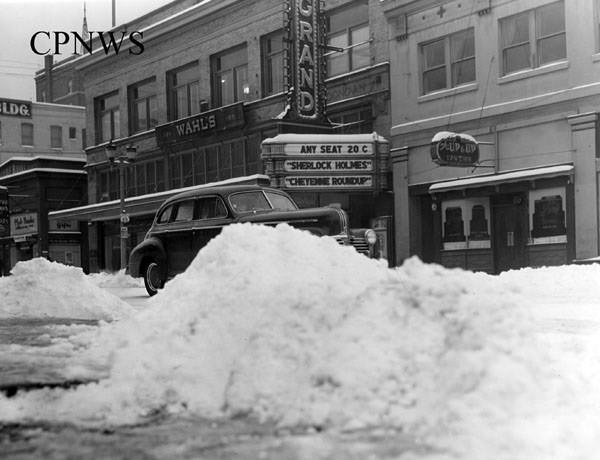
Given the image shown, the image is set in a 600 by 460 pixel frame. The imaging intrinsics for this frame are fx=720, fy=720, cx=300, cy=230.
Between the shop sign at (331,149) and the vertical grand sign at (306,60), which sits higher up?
the vertical grand sign at (306,60)

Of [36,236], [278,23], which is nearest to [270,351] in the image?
[278,23]

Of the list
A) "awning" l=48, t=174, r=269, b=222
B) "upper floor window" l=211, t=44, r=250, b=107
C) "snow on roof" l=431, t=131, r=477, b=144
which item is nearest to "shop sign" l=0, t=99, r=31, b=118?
"awning" l=48, t=174, r=269, b=222

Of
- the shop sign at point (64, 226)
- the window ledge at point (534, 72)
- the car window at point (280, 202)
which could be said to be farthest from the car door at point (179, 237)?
the shop sign at point (64, 226)

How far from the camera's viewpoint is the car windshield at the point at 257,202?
12430 mm

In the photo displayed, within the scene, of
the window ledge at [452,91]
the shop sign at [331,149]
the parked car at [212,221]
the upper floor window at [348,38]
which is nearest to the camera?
the parked car at [212,221]

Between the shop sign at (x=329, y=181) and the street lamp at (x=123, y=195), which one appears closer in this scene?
the shop sign at (x=329, y=181)

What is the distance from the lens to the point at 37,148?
41.4 m

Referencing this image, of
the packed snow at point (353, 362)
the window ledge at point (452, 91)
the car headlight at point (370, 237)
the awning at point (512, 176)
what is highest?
the window ledge at point (452, 91)

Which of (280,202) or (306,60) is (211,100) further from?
(280,202)

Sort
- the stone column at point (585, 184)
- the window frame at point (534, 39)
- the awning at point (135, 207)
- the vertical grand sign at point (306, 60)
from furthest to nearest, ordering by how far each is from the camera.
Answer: the awning at point (135, 207)
the vertical grand sign at point (306, 60)
the window frame at point (534, 39)
the stone column at point (585, 184)

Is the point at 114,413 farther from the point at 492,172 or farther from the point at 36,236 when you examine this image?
the point at 36,236

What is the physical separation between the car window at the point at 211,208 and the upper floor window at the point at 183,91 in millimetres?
17149

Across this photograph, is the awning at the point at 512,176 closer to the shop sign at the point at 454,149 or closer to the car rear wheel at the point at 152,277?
the shop sign at the point at 454,149

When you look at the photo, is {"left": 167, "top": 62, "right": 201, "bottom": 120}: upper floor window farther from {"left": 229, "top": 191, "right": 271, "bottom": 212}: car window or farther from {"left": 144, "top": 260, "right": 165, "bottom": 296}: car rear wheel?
{"left": 229, "top": 191, "right": 271, "bottom": 212}: car window
